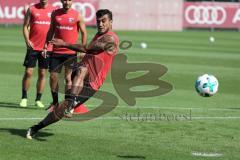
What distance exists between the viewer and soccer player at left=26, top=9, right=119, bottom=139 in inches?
389

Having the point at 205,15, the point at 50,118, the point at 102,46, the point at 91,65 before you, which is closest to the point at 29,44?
the point at 91,65

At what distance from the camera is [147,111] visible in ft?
43.3

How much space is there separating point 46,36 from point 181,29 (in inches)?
1627

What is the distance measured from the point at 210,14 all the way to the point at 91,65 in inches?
1759

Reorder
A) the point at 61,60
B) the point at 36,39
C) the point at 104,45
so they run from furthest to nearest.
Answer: the point at 36,39
the point at 61,60
the point at 104,45

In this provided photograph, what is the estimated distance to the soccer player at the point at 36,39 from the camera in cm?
1378

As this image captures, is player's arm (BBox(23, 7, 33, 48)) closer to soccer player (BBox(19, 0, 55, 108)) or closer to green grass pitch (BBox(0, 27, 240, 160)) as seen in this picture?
soccer player (BBox(19, 0, 55, 108))

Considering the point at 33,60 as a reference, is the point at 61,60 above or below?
above

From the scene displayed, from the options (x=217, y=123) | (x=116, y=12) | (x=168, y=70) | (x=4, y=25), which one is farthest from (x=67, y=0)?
(x=116, y=12)

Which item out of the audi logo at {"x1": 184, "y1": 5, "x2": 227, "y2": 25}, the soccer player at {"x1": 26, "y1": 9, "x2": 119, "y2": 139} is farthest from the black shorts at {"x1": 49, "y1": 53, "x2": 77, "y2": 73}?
the audi logo at {"x1": 184, "y1": 5, "x2": 227, "y2": 25}

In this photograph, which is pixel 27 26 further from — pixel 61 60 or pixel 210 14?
pixel 210 14

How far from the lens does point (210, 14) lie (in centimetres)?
5412

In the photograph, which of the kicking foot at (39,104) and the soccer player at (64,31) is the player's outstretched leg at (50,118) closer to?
the soccer player at (64,31)

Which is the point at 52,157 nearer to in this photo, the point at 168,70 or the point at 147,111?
the point at 147,111
